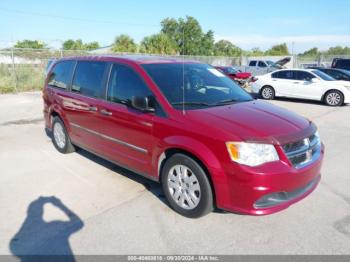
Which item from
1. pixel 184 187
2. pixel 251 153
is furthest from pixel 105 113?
pixel 251 153

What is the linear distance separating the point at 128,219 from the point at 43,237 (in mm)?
903

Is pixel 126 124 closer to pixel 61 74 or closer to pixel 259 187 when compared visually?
pixel 259 187

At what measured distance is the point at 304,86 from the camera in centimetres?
1343

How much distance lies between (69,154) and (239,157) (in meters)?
3.96

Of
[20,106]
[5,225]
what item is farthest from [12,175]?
[20,106]

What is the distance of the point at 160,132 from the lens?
376 centimetres

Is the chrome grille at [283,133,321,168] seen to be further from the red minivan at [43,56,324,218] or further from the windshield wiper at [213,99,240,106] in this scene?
the windshield wiper at [213,99,240,106]

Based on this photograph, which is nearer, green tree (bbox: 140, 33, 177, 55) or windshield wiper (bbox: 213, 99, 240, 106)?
windshield wiper (bbox: 213, 99, 240, 106)

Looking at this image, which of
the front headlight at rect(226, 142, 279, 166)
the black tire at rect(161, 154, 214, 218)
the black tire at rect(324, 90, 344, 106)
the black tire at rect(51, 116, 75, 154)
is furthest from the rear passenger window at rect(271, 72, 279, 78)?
the front headlight at rect(226, 142, 279, 166)

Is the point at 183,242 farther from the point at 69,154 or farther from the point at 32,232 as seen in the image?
the point at 69,154

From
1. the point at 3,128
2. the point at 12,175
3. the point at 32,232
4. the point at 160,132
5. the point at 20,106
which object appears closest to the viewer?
the point at 32,232

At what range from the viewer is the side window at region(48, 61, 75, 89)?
570cm

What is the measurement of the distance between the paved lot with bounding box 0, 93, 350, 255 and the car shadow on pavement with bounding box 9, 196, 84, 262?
1 cm

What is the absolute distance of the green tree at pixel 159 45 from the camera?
40438 mm
